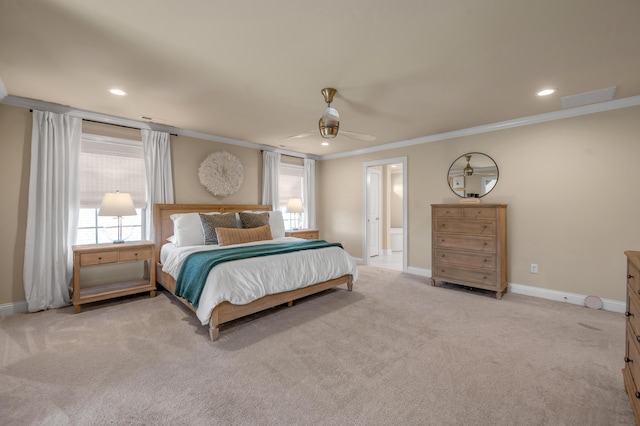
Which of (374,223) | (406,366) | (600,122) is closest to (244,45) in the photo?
(406,366)

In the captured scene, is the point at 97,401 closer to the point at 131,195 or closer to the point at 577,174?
the point at 131,195

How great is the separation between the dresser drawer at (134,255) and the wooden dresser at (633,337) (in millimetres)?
4620

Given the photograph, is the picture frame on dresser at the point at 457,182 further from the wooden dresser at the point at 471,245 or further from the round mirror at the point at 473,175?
the wooden dresser at the point at 471,245

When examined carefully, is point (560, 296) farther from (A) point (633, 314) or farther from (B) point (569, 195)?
(A) point (633, 314)

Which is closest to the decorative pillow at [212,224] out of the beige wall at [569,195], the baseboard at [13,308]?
the baseboard at [13,308]

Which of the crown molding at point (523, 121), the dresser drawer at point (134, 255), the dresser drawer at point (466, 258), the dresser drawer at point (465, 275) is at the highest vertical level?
the crown molding at point (523, 121)

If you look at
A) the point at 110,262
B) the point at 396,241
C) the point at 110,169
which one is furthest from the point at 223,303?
the point at 396,241

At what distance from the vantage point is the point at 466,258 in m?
4.05

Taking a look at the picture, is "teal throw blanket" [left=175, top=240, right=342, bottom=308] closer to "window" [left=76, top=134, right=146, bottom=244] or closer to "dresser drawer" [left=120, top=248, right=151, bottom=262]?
"dresser drawer" [left=120, top=248, right=151, bottom=262]

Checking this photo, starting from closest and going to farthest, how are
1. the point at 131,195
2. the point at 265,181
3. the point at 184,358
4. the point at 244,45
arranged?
the point at 244,45 < the point at 184,358 < the point at 131,195 < the point at 265,181

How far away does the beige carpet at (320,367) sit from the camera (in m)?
1.70

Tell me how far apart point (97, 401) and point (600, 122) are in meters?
5.55

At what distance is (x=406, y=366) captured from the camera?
7.17ft

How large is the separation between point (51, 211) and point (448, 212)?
5.24 metres
